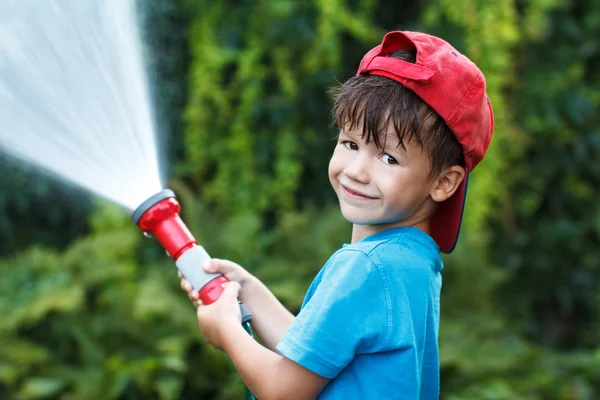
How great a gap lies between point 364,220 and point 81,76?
811mm

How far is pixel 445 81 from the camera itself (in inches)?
56.0

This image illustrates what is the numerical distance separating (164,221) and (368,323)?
19.5 inches

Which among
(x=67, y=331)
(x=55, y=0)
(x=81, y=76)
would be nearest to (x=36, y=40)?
(x=55, y=0)

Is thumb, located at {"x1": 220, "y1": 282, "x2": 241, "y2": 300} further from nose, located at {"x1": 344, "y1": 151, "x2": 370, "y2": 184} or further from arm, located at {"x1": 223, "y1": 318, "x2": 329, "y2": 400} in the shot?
nose, located at {"x1": 344, "y1": 151, "x2": 370, "y2": 184}

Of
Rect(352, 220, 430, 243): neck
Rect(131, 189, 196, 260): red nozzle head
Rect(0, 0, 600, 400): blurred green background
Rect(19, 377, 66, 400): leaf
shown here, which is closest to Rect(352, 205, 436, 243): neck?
Rect(352, 220, 430, 243): neck

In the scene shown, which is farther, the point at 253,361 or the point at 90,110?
the point at 90,110

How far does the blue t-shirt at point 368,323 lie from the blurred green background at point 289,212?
214 centimetres

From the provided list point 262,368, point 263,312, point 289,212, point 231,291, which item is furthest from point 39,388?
point 262,368

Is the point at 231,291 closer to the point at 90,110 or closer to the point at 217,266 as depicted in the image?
the point at 217,266

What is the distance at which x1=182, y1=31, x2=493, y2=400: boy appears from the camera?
4.52 feet

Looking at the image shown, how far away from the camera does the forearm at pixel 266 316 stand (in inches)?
67.8

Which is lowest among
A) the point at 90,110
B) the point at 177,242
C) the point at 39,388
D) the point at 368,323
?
the point at 368,323

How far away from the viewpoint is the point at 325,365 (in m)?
1.37

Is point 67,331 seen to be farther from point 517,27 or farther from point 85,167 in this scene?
point 517,27
